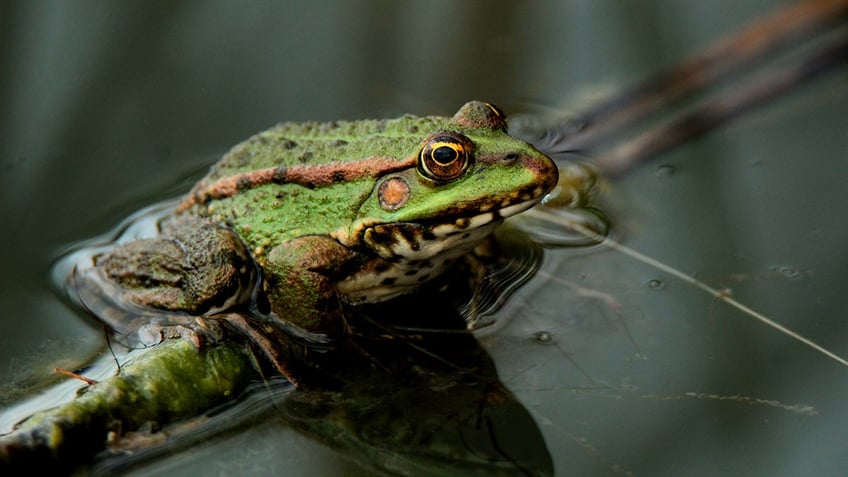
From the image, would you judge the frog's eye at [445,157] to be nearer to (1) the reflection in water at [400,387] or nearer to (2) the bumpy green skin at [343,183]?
(2) the bumpy green skin at [343,183]

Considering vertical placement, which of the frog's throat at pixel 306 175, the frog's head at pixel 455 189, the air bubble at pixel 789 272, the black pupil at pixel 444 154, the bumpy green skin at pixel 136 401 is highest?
the frog's throat at pixel 306 175

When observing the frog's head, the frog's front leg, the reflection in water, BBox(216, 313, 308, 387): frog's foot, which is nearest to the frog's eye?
the frog's head

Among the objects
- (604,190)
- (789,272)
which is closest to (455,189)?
(604,190)

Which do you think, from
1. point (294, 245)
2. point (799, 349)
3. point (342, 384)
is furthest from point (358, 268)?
point (799, 349)

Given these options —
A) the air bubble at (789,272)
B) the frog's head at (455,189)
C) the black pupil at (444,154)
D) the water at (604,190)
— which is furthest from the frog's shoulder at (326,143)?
the air bubble at (789,272)

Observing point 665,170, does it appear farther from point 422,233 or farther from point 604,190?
point 422,233

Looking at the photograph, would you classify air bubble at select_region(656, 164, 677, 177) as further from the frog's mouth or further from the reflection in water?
the frog's mouth
